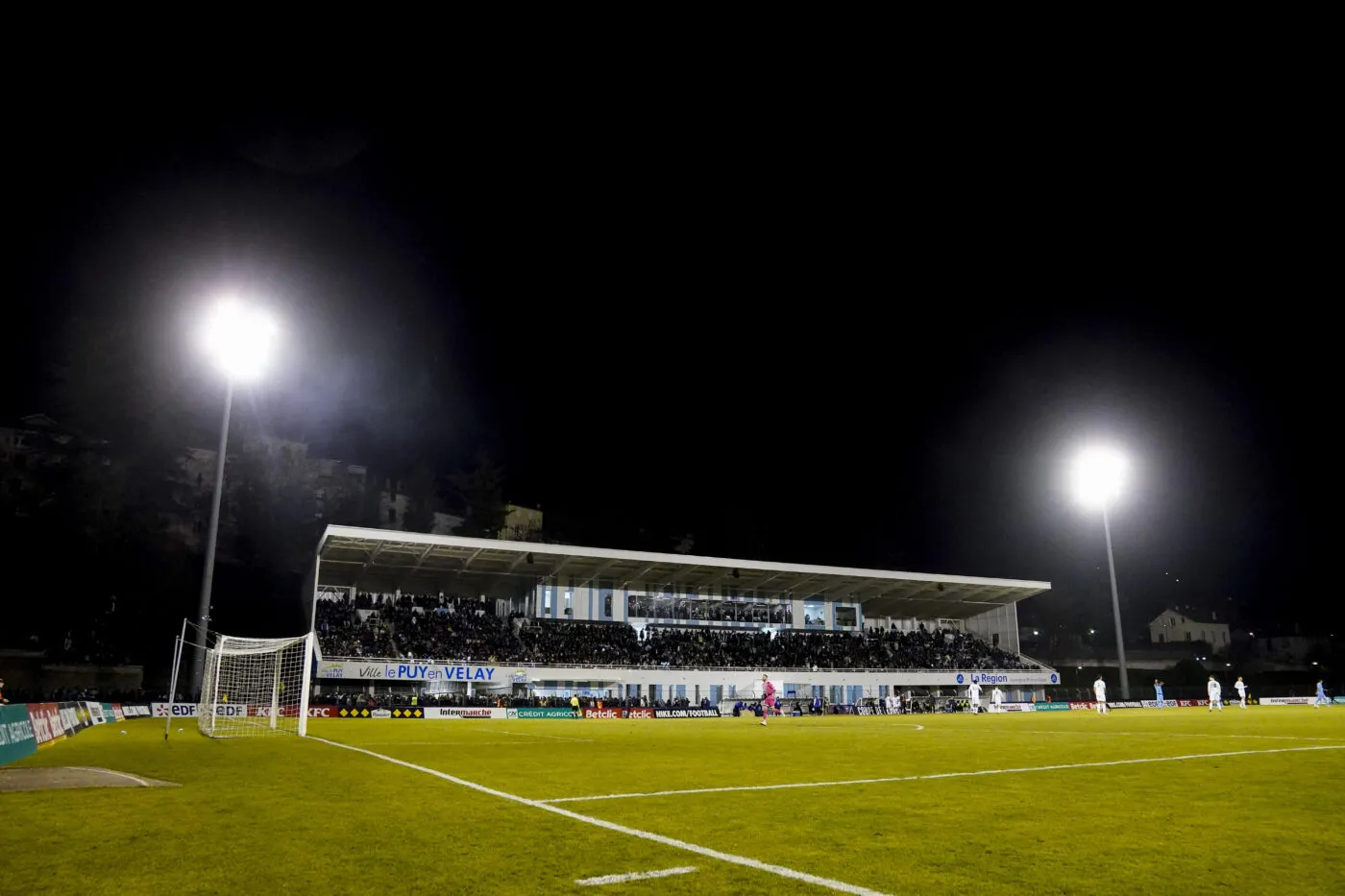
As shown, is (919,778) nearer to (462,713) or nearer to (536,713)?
(536,713)

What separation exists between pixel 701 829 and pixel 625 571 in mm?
46025

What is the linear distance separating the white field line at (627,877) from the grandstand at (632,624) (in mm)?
37842

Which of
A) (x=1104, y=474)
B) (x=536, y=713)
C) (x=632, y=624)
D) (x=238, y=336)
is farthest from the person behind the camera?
(x=632, y=624)

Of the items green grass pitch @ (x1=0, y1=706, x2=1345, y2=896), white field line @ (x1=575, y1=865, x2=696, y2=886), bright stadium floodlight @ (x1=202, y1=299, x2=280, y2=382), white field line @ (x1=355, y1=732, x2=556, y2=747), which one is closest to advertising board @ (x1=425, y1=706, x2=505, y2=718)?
bright stadium floodlight @ (x1=202, y1=299, x2=280, y2=382)

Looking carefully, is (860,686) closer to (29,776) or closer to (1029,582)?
(1029,582)

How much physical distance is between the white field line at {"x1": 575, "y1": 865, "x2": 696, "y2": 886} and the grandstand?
124 feet

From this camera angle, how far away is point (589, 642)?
4944 centimetres

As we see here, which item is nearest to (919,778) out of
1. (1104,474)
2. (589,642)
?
(1104,474)

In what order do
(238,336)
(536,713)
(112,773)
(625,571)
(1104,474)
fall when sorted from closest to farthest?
(112,773), (238,336), (536,713), (1104,474), (625,571)

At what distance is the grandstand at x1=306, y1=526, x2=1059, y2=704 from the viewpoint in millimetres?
43531

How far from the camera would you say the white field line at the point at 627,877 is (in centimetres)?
404

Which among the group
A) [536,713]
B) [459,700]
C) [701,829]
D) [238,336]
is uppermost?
[238,336]

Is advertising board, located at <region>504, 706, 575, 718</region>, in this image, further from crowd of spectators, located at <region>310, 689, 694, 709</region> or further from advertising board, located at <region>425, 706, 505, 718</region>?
crowd of spectators, located at <region>310, 689, 694, 709</region>

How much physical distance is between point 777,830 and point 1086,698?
2132 inches
